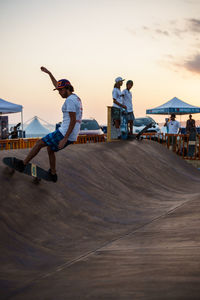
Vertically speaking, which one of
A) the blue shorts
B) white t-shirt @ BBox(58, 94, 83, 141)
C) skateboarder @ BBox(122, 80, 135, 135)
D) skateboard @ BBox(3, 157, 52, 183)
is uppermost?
skateboarder @ BBox(122, 80, 135, 135)

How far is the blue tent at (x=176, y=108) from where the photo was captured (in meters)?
24.2

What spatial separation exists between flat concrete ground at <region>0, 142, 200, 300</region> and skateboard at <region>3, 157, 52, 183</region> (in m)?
0.21

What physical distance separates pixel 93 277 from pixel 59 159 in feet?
13.3

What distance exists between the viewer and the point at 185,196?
22.7 ft

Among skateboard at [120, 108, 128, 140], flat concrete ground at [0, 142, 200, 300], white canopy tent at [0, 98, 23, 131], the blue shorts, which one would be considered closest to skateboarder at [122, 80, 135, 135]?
skateboard at [120, 108, 128, 140]

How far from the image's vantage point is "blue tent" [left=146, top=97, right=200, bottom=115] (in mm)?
24219

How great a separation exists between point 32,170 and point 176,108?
68.2ft

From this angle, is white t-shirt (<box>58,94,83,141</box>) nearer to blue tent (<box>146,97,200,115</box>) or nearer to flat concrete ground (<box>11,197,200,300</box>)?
flat concrete ground (<box>11,197,200,300</box>)

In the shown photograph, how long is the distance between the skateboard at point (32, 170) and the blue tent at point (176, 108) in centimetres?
2036

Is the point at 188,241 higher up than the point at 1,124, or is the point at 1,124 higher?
the point at 1,124

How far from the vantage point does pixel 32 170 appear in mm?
4891

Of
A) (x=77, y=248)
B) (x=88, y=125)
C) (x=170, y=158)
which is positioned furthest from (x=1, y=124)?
(x=77, y=248)

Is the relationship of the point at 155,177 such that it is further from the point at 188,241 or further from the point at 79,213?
the point at 188,241

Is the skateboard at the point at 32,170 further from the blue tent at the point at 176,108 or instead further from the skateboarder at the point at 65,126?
the blue tent at the point at 176,108
